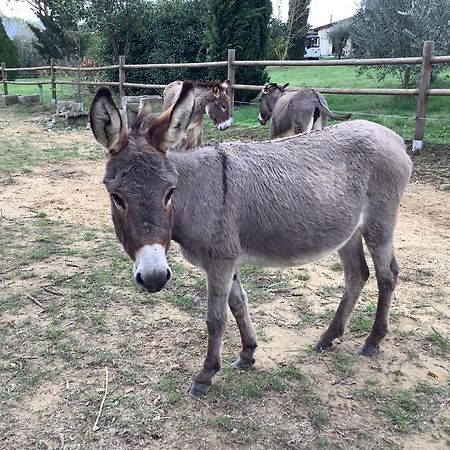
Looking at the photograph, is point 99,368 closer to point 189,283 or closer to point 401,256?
point 189,283

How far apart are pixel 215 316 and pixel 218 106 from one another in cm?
662

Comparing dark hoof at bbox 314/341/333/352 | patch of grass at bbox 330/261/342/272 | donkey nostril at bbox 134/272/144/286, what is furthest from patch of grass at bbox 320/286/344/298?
donkey nostril at bbox 134/272/144/286

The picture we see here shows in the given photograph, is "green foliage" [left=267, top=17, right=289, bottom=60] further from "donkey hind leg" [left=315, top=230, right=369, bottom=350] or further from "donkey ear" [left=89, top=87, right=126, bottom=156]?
"donkey ear" [left=89, top=87, right=126, bottom=156]

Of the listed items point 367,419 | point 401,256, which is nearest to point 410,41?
point 401,256

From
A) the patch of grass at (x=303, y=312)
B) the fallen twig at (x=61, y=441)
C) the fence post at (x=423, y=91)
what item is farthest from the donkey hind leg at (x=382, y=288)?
the fence post at (x=423, y=91)

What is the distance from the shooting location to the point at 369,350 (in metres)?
2.95

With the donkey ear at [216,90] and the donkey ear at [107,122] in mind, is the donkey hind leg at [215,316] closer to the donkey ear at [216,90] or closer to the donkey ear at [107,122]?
the donkey ear at [107,122]

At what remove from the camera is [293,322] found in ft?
10.8

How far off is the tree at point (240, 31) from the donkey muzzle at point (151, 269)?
13108mm

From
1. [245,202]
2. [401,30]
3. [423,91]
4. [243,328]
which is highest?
[401,30]

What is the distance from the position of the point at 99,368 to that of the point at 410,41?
12900mm

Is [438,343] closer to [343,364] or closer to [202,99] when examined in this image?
[343,364]

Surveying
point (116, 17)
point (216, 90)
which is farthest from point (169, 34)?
point (216, 90)

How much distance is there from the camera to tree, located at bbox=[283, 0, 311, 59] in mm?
22391
